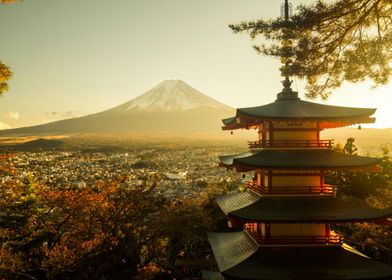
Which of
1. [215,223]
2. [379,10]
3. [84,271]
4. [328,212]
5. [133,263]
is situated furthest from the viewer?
[215,223]

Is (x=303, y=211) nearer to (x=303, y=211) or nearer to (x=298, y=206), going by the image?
(x=303, y=211)

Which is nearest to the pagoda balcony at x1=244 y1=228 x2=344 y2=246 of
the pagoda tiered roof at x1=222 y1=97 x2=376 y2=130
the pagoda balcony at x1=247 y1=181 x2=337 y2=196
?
the pagoda balcony at x1=247 y1=181 x2=337 y2=196

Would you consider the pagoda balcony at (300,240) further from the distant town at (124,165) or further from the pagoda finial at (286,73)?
the distant town at (124,165)

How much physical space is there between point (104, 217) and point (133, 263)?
3.99 metres

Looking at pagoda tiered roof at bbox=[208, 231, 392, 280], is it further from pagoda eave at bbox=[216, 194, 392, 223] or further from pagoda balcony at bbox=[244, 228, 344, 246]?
pagoda eave at bbox=[216, 194, 392, 223]

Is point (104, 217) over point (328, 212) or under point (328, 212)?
under

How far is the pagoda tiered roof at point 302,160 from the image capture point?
1511 cm

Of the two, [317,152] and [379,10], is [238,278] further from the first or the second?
[379,10]

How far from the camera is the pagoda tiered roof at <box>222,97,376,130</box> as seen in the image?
15.5 metres

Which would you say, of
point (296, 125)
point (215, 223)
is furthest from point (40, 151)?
point (296, 125)

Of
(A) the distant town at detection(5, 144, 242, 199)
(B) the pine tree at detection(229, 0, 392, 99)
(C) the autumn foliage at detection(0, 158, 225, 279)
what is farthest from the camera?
(A) the distant town at detection(5, 144, 242, 199)

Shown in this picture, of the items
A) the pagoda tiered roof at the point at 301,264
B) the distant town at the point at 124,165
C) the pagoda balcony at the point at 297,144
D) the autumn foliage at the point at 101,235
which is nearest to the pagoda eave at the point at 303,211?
the pagoda tiered roof at the point at 301,264

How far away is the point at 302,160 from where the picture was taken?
1548cm

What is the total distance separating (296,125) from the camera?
16141mm
